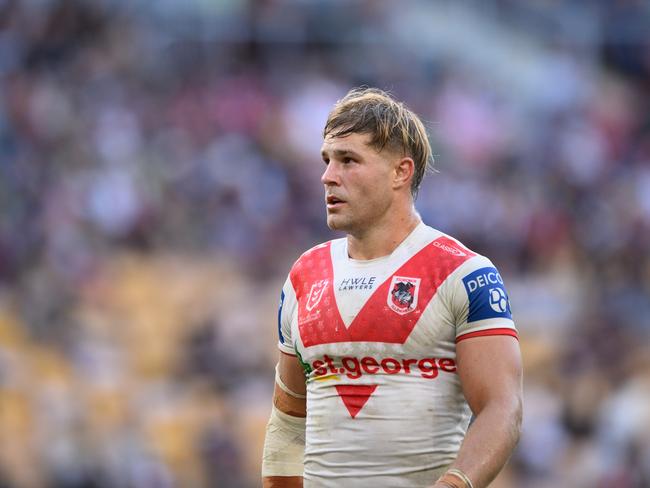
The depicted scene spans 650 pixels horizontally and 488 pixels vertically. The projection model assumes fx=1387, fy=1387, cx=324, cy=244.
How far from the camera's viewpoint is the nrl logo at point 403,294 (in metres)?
4.68

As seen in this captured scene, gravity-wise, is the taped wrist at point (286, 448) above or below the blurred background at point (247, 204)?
below

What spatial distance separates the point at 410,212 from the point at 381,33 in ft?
43.0

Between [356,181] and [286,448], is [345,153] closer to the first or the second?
[356,181]

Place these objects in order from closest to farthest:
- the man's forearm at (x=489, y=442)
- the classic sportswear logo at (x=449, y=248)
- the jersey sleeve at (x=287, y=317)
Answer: the man's forearm at (x=489, y=442) → the classic sportswear logo at (x=449, y=248) → the jersey sleeve at (x=287, y=317)

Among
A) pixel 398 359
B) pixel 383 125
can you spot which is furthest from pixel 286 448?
pixel 383 125

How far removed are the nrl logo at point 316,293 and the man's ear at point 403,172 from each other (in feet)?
1.43

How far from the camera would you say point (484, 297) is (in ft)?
15.1

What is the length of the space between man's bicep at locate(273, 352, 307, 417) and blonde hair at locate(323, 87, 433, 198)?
2.57 feet

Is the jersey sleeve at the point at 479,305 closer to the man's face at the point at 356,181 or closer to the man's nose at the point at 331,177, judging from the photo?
the man's face at the point at 356,181

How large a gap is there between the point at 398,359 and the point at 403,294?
0.22 meters

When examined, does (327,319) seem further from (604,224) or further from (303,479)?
(604,224)

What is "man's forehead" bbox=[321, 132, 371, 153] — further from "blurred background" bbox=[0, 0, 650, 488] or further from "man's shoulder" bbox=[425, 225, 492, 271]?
"blurred background" bbox=[0, 0, 650, 488]

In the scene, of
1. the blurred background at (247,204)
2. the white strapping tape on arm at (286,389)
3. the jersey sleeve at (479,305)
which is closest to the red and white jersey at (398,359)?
the jersey sleeve at (479,305)

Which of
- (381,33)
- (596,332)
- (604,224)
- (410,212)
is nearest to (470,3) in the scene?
(381,33)
